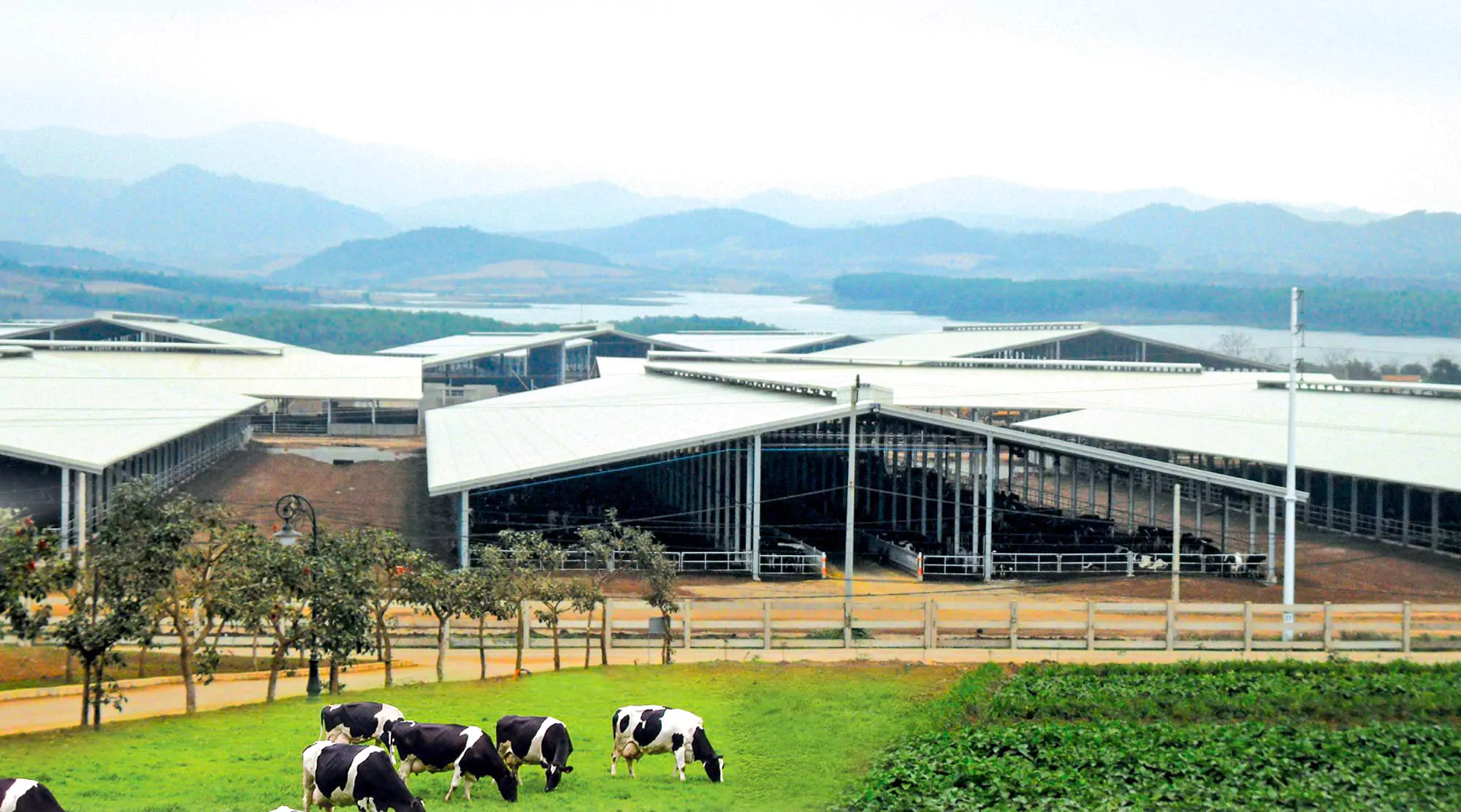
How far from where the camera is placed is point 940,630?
2788cm

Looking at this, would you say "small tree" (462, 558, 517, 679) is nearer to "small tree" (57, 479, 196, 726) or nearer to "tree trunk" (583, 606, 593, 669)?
"tree trunk" (583, 606, 593, 669)

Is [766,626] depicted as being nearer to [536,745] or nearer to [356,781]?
[536,745]

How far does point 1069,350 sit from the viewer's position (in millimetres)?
82625

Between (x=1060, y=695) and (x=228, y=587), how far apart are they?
37.0 ft

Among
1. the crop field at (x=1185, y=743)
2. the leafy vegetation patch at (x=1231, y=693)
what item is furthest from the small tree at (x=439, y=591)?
the leafy vegetation patch at (x=1231, y=693)

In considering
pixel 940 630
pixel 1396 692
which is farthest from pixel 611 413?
pixel 1396 692

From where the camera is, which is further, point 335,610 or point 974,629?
point 974,629

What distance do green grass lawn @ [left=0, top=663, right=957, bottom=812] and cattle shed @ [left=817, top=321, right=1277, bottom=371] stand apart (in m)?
55.3

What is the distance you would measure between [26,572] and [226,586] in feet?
8.39

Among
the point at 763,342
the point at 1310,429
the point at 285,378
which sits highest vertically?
the point at 763,342

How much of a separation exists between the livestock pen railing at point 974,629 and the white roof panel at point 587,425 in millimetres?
5268

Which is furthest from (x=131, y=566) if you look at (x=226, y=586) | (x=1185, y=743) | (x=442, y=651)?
(x=1185, y=743)

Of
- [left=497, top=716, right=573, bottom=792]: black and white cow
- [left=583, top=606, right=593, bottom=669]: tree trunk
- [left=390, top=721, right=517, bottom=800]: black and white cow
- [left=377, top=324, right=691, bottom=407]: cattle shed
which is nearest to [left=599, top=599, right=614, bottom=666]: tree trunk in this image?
[left=583, top=606, right=593, bottom=669]: tree trunk

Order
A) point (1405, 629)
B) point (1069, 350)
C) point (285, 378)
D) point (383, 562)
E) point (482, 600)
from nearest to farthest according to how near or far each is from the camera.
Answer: point (482, 600)
point (383, 562)
point (1405, 629)
point (285, 378)
point (1069, 350)
